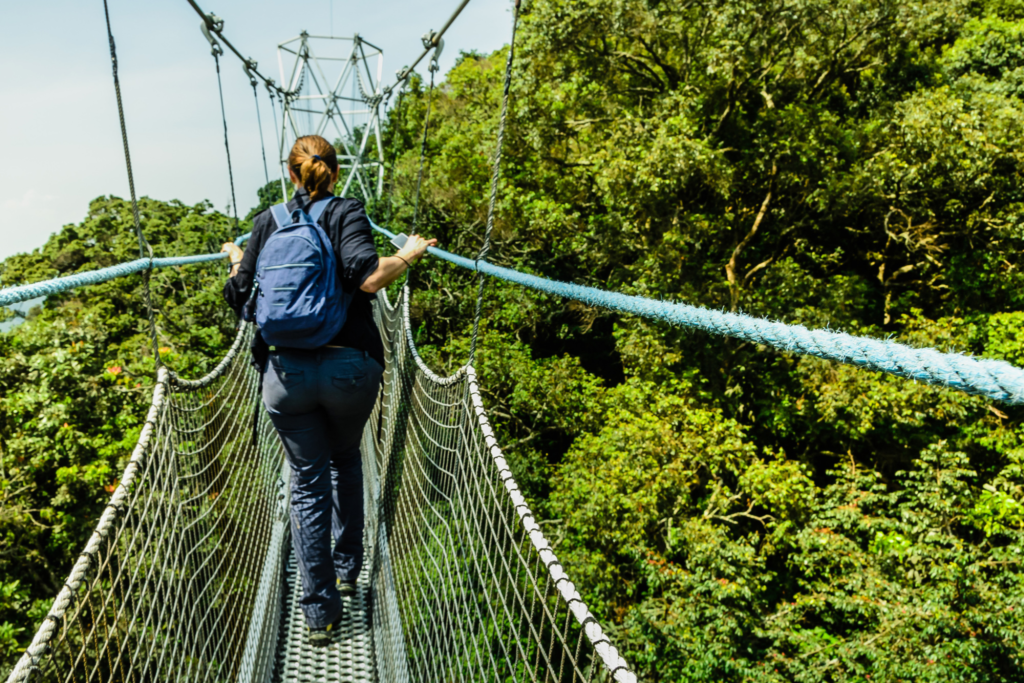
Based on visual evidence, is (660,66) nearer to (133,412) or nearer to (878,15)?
(878,15)

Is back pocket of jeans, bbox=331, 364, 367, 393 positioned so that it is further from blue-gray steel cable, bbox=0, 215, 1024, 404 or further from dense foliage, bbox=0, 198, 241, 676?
dense foliage, bbox=0, 198, 241, 676

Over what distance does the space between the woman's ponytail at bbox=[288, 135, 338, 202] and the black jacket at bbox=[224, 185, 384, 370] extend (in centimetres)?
2

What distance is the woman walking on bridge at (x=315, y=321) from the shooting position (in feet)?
4.64

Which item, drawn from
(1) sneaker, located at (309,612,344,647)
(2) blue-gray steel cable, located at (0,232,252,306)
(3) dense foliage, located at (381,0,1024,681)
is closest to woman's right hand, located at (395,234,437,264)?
(2) blue-gray steel cable, located at (0,232,252,306)

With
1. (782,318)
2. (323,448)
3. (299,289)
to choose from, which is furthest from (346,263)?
(782,318)

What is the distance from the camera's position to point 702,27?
895 cm

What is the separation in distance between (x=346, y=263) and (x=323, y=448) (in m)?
Answer: 0.43

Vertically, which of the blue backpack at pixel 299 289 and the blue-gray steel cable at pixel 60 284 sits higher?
the blue-gray steel cable at pixel 60 284

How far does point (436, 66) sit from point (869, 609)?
21.9ft

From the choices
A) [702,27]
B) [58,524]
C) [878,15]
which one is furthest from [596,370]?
[58,524]

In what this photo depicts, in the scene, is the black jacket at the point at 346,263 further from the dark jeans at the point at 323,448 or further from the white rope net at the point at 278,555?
the white rope net at the point at 278,555

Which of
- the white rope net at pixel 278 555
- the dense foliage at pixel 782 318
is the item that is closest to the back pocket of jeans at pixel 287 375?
the white rope net at pixel 278 555

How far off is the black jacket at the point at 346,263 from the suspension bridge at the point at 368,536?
171 mm

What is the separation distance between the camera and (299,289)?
140cm
